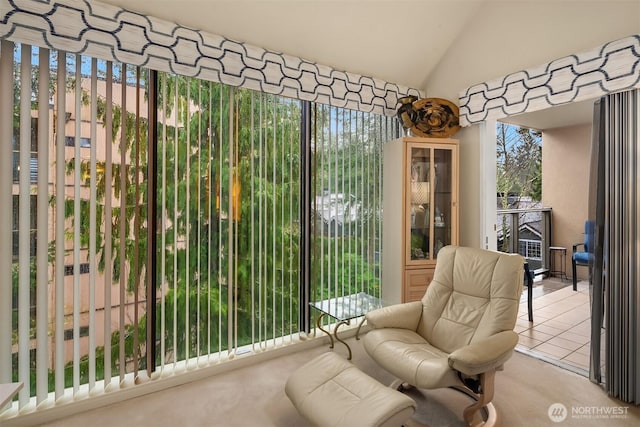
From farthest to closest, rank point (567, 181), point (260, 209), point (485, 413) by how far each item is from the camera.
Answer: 1. point (567, 181)
2. point (260, 209)
3. point (485, 413)

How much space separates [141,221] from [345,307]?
1.66 meters

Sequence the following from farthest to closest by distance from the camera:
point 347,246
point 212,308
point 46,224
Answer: point 347,246 < point 212,308 < point 46,224

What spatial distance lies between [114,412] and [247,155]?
1.85 metres

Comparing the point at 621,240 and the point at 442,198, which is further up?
the point at 442,198

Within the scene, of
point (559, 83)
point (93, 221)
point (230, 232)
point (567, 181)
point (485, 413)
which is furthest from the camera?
point (567, 181)

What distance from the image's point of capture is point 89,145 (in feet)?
6.53

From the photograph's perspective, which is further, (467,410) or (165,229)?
(165,229)

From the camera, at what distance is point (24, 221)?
6.00ft

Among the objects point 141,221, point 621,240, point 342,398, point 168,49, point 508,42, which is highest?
point 508,42

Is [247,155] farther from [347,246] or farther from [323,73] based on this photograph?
[347,246]

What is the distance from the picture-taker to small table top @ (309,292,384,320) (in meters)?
2.57

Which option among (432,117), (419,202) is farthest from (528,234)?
(432,117)

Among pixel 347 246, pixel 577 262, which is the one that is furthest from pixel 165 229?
pixel 577 262

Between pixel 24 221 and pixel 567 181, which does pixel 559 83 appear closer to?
pixel 567 181
